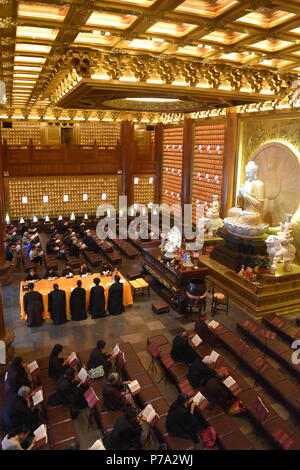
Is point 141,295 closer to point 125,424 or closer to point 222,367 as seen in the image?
point 222,367

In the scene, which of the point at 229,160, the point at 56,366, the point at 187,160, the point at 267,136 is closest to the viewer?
the point at 56,366

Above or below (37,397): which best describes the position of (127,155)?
above

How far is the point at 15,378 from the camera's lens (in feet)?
20.8

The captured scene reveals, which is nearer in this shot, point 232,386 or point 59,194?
point 232,386

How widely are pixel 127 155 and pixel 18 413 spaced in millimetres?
17034

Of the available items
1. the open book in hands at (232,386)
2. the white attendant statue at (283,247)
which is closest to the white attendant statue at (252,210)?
the white attendant statue at (283,247)

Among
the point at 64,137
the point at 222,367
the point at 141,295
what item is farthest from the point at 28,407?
the point at 64,137

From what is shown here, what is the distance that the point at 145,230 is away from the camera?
1895cm

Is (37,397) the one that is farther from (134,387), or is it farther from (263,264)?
(263,264)

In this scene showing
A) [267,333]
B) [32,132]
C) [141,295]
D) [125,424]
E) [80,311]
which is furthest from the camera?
[32,132]

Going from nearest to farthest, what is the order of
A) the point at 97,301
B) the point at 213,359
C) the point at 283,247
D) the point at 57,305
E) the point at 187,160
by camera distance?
1. the point at 213,359
2. the point at 57,305
3. the point at 97,301
4. the point at 283,247
5. the point at 187,160

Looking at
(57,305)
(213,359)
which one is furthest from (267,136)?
(57,305)

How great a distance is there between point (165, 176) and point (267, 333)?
15.5 meters

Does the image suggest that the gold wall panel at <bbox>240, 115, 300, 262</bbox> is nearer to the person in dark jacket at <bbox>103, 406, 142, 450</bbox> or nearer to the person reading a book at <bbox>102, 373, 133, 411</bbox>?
the person reading a book at <bbox>102, 373, 133, 411</bbox>
